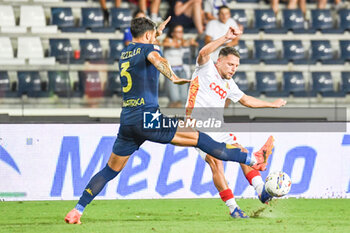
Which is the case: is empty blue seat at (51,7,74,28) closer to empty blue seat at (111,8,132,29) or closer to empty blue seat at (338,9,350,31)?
empty blue seat at (111,8,132,29)

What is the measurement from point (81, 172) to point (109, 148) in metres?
0.51

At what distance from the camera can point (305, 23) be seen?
16.0 metres

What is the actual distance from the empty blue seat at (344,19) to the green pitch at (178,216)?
22.4 feet

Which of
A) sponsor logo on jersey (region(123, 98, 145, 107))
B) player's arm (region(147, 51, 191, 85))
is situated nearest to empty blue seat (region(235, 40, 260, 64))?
sponsor logo on jersey (region(123, 98, 145, 107))

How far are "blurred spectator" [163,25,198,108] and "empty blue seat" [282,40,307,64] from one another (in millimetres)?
2424

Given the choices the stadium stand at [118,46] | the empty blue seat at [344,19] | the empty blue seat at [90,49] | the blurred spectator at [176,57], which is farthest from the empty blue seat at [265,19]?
the empty blue seat at [90,49]

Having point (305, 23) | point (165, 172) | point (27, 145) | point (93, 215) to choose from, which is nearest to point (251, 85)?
point (305, 23)

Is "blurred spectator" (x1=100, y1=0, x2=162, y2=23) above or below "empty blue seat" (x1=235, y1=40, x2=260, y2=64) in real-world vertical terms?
above

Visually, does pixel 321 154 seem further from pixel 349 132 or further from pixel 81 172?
pixel 81 172

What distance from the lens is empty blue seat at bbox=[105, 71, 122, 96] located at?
12.6 metres

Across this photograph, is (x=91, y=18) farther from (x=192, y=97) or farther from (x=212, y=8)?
(x=192, y=97)

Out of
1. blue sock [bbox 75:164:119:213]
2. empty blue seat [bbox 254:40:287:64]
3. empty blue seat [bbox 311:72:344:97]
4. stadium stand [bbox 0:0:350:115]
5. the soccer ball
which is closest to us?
Result: blue sock [bbox 75:164:119:213]

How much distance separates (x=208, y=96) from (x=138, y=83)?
1153mm

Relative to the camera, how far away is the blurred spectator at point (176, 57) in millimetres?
12375
